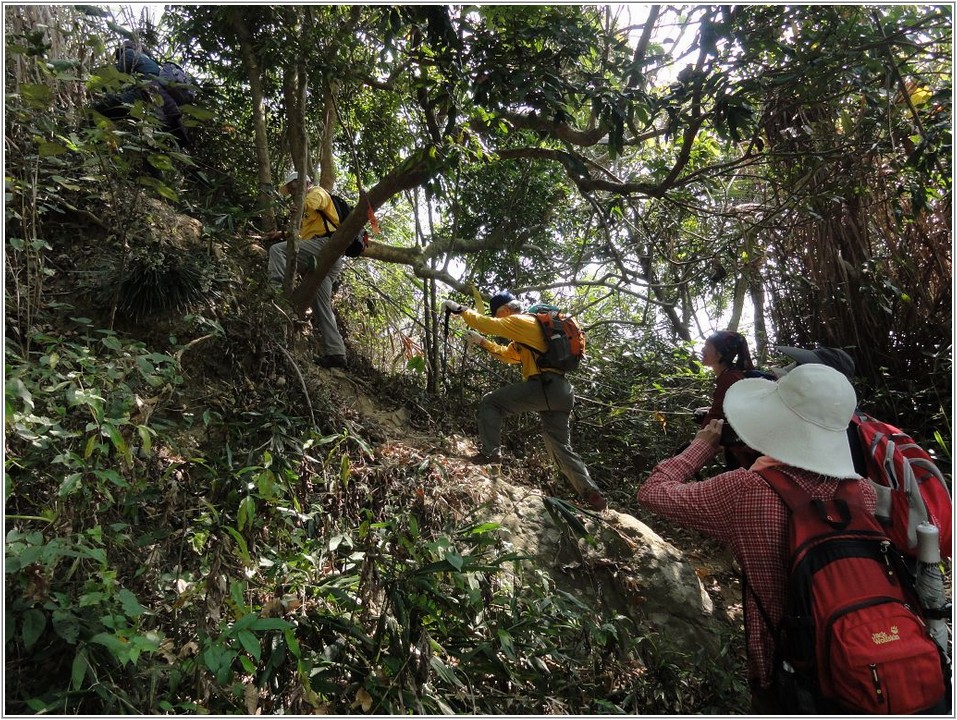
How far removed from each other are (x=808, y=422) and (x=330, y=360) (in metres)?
4.34

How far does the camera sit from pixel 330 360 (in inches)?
220

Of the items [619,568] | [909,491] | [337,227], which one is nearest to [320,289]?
[337,227]

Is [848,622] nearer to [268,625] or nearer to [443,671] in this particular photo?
[443,671]

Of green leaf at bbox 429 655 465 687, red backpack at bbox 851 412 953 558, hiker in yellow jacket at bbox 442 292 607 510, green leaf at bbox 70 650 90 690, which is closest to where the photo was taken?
green leaf at bbox 70 650 90 690

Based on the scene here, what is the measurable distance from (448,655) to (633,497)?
12.7ft

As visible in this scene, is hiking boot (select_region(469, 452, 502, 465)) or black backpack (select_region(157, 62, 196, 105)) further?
black backpack (select_region(157, 62, 196, 105))

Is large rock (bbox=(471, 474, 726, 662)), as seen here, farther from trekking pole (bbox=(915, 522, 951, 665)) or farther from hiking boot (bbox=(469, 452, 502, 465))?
trekking pole (bbox=(915, 522, 951, 665))

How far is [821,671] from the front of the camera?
6.07ft

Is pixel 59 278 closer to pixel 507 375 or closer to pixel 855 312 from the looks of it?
pixel 507 375

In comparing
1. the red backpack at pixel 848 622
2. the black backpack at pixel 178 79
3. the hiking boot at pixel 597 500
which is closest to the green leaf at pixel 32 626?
the red backpack at pixel 848 622

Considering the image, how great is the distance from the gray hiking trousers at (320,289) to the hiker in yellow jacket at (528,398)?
1.36 metres

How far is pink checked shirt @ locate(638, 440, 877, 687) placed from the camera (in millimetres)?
2041

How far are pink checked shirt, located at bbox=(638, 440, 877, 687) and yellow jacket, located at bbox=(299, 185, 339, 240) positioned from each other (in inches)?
163

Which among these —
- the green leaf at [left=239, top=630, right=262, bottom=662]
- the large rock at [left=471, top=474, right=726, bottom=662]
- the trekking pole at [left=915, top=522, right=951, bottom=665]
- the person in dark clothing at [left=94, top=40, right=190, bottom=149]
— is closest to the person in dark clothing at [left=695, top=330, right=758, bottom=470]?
the large rock at [left=471, top=474, right=726, bottom=662]
